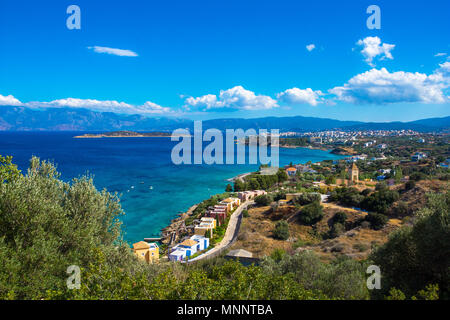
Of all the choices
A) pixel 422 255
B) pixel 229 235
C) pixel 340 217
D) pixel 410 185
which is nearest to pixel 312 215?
pixel 340 217

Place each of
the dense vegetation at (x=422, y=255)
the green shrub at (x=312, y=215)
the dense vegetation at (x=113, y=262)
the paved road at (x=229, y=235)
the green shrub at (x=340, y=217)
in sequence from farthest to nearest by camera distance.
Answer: the green shrub at (x=312, y=215)
the green shrub at (x=340, y=217)
the paved road at (x=229, y=235)
the dense vegetation at (x=422, y=255)
the dense vegetation at (x=113, y=262)

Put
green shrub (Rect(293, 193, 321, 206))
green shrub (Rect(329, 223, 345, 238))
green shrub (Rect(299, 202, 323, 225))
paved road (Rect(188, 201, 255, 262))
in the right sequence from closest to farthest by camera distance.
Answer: paved road (Rect(188, 201, 255, 262)) → green shrub (Rect(329, 223, 345, 238)) → green shrub (Rect(299, 202, 323, 225)) → green shrub (Rect(293, 193, 321, 206))

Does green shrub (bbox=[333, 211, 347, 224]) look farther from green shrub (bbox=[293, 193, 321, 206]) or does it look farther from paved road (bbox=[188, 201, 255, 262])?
paved road (bbox=[188, 201, 255, 262])

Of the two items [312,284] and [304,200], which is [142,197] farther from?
[312,284]

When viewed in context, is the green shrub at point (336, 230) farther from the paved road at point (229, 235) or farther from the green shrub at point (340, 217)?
the paved road at point (229, 235)

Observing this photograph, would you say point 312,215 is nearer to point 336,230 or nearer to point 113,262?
point 336,230

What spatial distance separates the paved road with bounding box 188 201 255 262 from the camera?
18.0 meters

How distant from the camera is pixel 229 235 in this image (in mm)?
22797

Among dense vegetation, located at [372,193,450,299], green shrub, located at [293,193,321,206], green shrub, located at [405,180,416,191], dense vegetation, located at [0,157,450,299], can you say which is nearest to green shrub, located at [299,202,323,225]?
green shrub, located at [293,193,321,206]

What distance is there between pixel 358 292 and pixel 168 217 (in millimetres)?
26317

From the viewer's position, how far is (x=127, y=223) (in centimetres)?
2789

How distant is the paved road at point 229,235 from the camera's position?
17969 mm

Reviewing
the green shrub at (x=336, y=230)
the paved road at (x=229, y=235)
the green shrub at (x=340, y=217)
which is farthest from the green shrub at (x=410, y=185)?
the paved road at (x=229, y=235)
